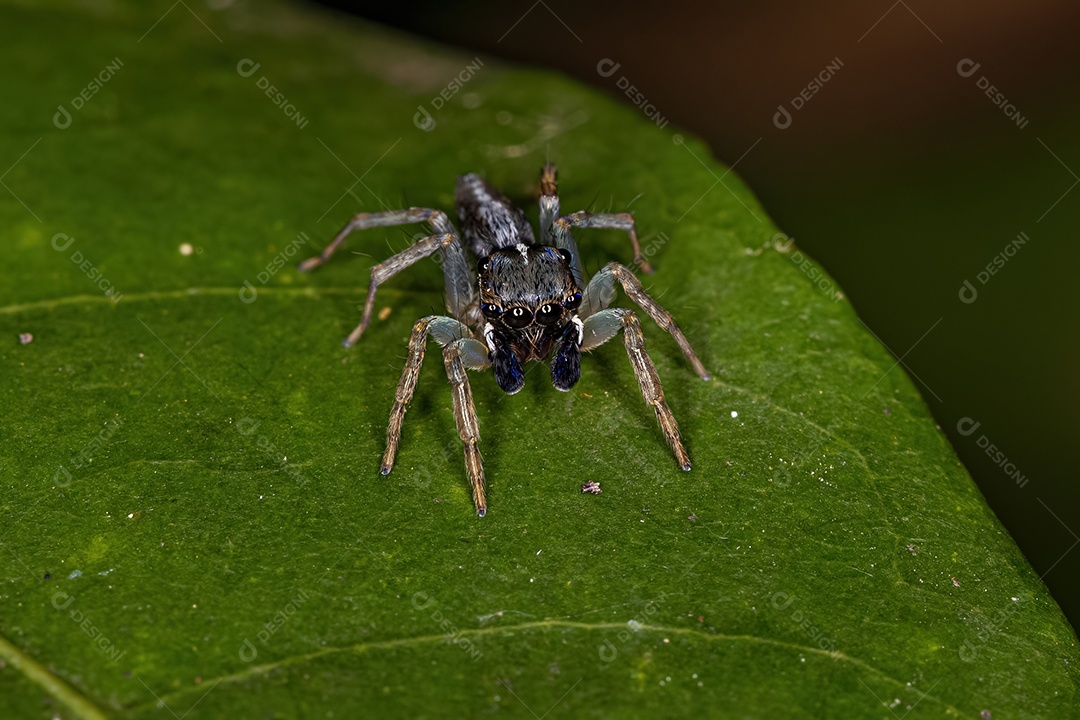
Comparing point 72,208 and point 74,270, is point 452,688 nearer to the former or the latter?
point 74,270

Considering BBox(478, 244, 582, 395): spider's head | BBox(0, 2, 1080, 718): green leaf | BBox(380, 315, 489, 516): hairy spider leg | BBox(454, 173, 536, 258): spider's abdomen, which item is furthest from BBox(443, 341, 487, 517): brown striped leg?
BBox(454, 173, 536, 258): spider's abdomen

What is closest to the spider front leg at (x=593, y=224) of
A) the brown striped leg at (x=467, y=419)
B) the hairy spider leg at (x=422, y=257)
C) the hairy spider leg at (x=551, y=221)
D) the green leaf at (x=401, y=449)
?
the hairy spider leg at (x=551, y=221)

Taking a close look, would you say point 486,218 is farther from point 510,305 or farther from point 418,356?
point 418,356

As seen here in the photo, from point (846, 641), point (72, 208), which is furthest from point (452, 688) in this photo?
point (72, 208)

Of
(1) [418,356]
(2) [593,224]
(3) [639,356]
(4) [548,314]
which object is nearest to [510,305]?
(4) [548,314]

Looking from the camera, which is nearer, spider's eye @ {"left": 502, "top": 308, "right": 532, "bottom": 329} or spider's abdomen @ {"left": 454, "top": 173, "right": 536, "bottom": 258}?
spider's eye @ {"left": 502, "top": 308, "right": 532, "bottom": 329}

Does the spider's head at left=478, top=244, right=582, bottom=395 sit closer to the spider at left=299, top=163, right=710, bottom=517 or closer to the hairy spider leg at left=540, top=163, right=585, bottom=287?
the spider at left=299, top=163, right=710, bottom=517

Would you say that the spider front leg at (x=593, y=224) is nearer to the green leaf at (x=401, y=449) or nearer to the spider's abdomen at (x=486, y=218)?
the green leaf at (x=401, y=449)
